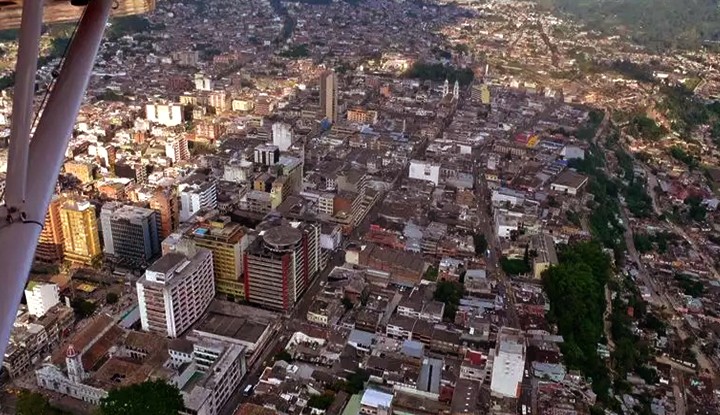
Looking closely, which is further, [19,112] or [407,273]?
[407,273]

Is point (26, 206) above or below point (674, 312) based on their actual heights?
above

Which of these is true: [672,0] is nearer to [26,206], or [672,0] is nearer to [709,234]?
[709,234]

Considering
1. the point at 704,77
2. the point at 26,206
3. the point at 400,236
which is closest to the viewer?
the point at 26,206

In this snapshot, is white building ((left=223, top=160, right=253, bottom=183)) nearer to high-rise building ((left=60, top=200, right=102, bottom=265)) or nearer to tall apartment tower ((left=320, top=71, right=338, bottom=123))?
high-rise building ((left=60, top=200, right=102, bottom=265))

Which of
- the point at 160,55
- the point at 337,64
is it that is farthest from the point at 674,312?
the point at 160,55

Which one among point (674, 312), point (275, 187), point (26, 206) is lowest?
point (674, 312)

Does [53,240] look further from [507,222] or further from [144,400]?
[507,222]

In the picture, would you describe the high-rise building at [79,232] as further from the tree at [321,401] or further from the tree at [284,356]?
the tree at [321,401]

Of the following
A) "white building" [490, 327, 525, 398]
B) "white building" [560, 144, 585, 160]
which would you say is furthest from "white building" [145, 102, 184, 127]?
"white building" [490, 327, 525, 398]
